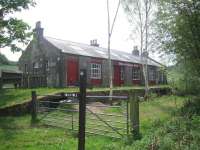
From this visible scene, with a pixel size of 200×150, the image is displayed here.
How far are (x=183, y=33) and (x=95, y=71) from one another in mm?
21108

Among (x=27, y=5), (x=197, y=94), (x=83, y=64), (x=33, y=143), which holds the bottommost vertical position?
(x=33, y=143)

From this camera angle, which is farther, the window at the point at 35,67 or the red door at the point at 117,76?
the red door at the point at 117,76

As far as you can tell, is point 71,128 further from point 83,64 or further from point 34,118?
point 83,64

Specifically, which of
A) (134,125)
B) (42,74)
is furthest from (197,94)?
(42,74)

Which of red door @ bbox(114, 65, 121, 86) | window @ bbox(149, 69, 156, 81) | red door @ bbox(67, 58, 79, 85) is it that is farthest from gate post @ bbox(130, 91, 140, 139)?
window @ bbox(149, 69, 156, 81)

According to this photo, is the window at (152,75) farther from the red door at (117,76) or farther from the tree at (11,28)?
the tree at (11,28)

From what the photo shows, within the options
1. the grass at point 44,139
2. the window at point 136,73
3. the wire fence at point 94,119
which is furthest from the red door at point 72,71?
the grass at point 44,139

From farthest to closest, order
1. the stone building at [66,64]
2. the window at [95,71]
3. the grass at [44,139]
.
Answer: the window at [95,71]
the stone building at [66,64]
the grass at [44,139]

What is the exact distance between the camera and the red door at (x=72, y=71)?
108 ft

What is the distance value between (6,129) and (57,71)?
19.7 meters

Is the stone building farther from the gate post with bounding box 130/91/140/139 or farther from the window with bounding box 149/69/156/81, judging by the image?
the gate post with bounding box 130/91/140/139

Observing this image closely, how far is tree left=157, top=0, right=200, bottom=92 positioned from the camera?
51.6 ft

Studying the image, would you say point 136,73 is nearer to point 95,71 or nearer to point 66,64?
point 95,71

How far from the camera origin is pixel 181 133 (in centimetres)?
998
